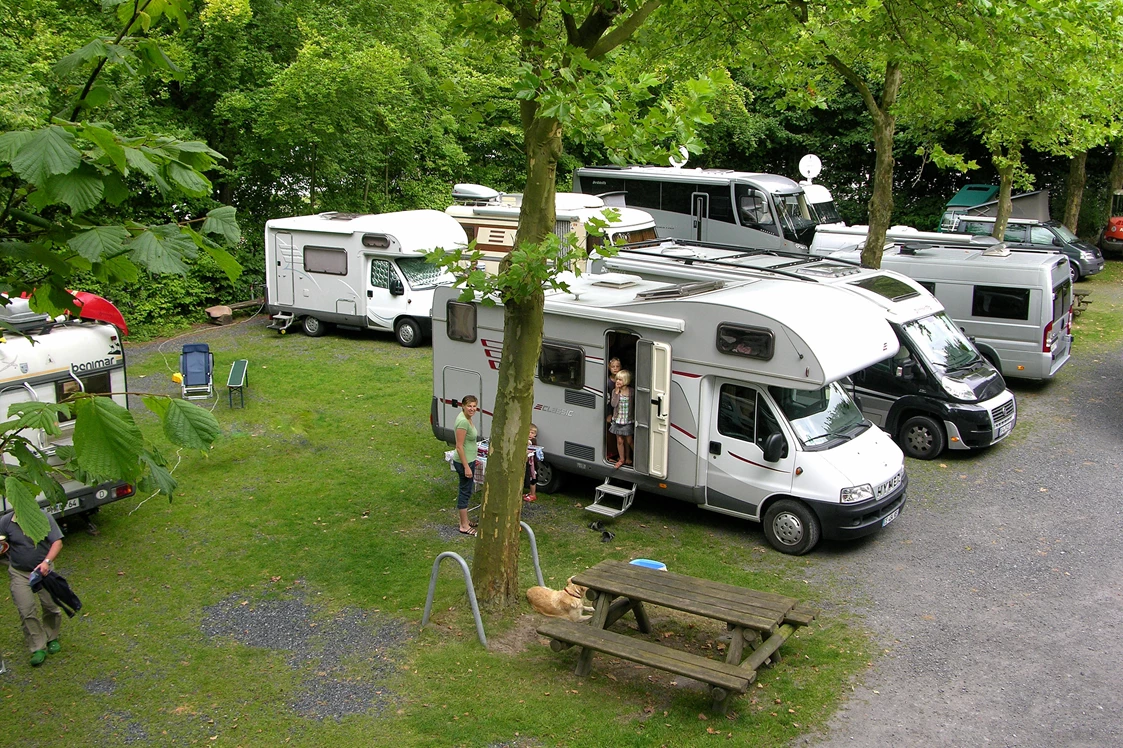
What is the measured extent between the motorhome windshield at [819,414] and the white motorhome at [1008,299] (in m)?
5.96

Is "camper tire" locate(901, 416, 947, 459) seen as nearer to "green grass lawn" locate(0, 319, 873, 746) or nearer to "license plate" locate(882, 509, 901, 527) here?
"license plate" locate(882, 509, 901, 527)

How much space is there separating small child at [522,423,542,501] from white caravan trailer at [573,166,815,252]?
13.1 metres

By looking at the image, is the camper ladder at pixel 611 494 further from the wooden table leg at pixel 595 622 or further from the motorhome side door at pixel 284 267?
the motorhome side door at pixel 284 267

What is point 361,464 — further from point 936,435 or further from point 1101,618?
point 1101,618

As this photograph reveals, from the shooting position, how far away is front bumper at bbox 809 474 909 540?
31.5 feet

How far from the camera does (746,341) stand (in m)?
→ 9.77

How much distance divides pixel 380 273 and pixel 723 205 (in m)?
9.02

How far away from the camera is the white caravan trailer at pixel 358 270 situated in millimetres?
19125

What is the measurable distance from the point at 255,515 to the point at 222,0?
40.1 ft

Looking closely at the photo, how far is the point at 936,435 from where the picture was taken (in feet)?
41.8

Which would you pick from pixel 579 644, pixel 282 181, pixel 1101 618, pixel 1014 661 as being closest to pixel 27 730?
pixel 579 644

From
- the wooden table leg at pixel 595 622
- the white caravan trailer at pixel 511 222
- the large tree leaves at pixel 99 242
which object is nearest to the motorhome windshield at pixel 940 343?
the wooden table leg at pixel 595 622

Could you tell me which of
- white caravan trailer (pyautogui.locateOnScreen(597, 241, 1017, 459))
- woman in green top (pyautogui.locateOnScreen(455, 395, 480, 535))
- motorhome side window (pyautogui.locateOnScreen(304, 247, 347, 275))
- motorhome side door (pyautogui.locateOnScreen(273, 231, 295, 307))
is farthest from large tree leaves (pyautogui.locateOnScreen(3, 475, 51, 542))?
motorhome side door (pyautogui.locateOnScreen(273, 231, 295, 307))

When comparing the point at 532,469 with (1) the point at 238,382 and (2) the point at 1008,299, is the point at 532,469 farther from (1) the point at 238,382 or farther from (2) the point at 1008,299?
(2) the point at 1008,299
